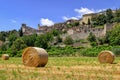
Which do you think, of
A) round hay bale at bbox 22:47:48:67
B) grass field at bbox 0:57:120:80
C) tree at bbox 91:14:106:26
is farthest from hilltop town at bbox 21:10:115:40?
grass field at bbox 0:57:120:80

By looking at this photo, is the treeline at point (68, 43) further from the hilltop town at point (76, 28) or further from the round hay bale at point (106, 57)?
the round hay bale at point (106, 57)

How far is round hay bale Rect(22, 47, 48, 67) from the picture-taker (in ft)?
56.1

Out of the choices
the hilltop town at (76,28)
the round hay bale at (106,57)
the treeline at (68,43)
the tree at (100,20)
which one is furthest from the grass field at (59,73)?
the tree at (100,20)

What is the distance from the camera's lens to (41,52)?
58.4 feet

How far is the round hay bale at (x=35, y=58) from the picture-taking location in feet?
56.1

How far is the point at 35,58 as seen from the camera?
1723 cm

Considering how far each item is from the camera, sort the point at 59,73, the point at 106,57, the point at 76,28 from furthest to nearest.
Result: 1. the point at 76,28
2. the point at 106,57
3. the point at 59,73

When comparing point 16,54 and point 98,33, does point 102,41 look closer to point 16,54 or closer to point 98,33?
point 98,33

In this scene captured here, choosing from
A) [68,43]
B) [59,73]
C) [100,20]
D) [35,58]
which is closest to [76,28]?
[100,20]

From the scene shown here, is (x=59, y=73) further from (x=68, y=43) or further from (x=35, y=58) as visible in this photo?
(x=68, y=43)

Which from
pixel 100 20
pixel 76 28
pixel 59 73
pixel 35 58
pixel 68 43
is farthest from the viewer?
pixel 76 28

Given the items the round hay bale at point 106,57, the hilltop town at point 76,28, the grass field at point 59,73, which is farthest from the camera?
the hilltop town at point 76,28

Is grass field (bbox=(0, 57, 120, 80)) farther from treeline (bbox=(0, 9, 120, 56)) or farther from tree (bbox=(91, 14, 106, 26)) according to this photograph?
tree (bbox=(91, 14, 106, 26))

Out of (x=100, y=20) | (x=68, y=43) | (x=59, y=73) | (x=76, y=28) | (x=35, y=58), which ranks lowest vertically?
(x=59, y=73)
